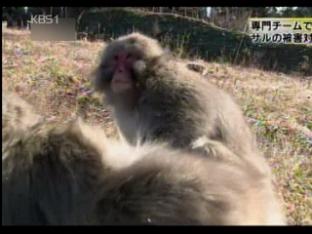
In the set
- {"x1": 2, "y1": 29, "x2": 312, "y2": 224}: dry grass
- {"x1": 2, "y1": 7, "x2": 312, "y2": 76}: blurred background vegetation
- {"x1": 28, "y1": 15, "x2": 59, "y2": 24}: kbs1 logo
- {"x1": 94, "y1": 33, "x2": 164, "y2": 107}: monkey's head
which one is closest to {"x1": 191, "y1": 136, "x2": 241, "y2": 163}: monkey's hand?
{"x1": 2, "y1": 29, "x2": 312, "y2": 224}: dry grass

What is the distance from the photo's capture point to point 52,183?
257cm

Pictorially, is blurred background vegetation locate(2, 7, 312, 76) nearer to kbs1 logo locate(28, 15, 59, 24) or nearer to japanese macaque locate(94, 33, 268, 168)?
kbs1 logo locate(28, 15, 59, 24)

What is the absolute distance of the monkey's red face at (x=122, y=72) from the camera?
541 centimetres

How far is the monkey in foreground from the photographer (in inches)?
97.6

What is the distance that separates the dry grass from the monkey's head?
442mm

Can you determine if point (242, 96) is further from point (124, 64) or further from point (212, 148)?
point (212, 148)

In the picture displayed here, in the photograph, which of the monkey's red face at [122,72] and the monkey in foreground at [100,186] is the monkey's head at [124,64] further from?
the monkey in foreground at [100,186]

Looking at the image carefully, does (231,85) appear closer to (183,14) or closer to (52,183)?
(183,14)

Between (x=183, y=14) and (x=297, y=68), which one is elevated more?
(x=183, y=14)

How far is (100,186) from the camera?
2.56 meters

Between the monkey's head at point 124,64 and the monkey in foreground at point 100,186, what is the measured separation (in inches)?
107

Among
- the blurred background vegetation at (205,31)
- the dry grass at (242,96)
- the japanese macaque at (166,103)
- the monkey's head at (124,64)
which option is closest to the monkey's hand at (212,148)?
the japanese macaque at (166,103)
